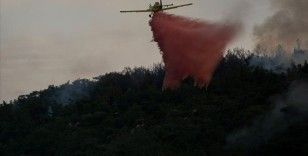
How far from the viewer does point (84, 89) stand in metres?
132

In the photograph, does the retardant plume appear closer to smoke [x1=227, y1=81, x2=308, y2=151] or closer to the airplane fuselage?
the airplane fuselage

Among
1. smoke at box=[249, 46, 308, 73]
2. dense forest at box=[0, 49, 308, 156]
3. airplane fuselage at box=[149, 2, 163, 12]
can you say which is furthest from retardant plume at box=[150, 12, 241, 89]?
smoke at box=[249, 46, 308, 73]

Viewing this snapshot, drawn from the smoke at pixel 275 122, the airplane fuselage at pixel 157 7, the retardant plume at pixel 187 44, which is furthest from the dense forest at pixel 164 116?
the airplane fuselage at pixel 157 7

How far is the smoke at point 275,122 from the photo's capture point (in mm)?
76375

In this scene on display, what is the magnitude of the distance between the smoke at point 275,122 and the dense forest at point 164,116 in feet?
0.39

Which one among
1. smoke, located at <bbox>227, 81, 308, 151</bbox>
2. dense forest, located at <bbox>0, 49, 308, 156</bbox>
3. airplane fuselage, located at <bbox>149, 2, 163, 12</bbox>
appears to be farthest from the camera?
dense forest, located at <bbox>0, 49, 308, 156</bbox>

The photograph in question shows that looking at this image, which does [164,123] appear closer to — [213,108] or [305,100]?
[213,108]

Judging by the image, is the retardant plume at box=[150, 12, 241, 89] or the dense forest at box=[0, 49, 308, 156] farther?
the dense forest at box=[0, 49, 308, 156]

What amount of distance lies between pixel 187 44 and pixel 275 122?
25.6 m

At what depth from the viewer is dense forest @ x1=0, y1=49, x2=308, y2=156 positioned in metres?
79.0

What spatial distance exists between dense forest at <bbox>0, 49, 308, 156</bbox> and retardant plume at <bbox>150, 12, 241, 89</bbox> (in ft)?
57.4

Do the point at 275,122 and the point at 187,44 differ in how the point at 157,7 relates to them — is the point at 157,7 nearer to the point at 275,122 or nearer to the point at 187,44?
the point at 187,44

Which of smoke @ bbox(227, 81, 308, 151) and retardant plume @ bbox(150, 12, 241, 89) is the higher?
retardant plume @ bbox(150, 12, 241, 89)

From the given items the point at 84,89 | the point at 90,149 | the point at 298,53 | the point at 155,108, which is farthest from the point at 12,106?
the point at 298,53
